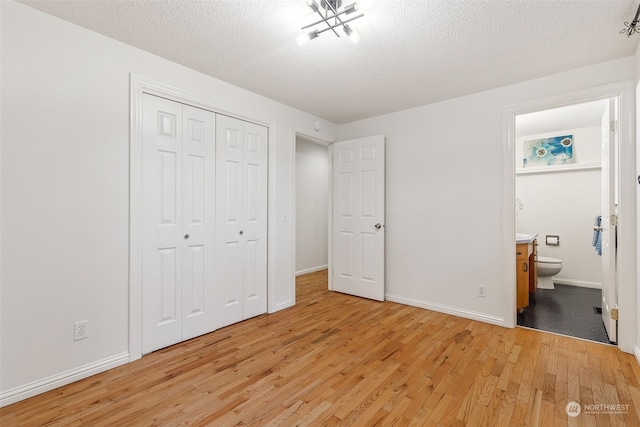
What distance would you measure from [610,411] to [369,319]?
1.86 meters

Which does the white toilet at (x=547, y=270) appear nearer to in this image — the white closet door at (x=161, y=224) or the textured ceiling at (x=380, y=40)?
the textured ceiling at (x=380, y=40)

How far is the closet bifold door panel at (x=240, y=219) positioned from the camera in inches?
115

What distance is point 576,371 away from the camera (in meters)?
2.13

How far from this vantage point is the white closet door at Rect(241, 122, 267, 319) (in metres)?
3.14

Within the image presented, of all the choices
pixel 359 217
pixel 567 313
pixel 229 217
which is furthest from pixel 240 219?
pixel 567 313

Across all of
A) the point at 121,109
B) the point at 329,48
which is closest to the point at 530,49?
the point at 329,48

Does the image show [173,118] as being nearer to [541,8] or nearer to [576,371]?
[541,8]

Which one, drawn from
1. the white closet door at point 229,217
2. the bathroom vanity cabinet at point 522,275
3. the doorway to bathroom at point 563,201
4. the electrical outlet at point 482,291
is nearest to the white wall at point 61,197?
the white closet door at point 229,217

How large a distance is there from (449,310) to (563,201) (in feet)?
9.70

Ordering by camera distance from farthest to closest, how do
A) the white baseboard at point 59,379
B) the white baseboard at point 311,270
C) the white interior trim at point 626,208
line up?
the white baseboard at point 311,270 < the white interior trim at point 626,208 < the white baseboard at point 59,379

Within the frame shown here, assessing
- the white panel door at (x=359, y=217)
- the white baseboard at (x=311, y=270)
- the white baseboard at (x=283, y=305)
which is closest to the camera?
the white baseboard at (x=283, y=305)

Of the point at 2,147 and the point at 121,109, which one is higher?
the point at 121,109

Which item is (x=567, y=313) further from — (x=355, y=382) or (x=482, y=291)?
(x=355, y=382)

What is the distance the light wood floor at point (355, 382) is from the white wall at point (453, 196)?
0.52 m
